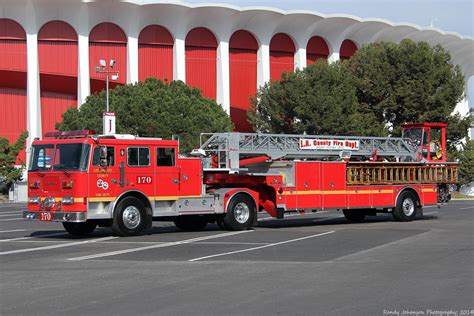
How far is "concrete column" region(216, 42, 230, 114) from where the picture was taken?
6462 cm

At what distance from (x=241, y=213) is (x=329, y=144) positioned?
4.41 metres

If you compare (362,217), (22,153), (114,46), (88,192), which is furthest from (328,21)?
(88,192)

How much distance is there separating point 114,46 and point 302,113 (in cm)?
2053

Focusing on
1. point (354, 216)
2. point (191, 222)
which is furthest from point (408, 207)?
point (191, 222)

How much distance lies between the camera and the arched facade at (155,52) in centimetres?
6344

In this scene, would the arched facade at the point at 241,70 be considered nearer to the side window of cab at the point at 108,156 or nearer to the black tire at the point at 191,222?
the black tire at the point at 191,222

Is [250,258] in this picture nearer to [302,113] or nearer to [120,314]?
[120,314]

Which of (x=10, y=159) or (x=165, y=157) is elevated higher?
(x=10, y=159)

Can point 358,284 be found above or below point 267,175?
below

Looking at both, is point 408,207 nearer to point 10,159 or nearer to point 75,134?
point 75,134

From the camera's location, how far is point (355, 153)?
82.8 ft

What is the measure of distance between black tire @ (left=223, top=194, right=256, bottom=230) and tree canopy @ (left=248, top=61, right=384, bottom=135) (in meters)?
27.4

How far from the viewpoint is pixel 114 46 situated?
6250 cm

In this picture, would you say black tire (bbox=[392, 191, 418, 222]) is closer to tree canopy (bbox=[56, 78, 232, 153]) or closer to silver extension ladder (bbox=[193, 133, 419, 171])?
silver extension ladder (bbox=[193, 133, 419, 171])
